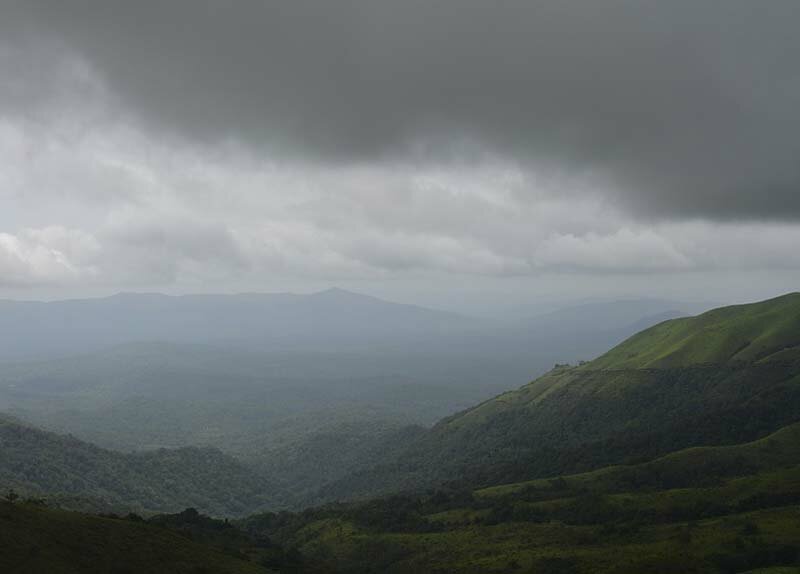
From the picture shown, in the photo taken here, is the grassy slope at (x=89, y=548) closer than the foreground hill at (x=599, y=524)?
Yes

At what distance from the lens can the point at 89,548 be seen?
194ft

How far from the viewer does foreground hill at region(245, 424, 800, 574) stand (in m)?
77.5

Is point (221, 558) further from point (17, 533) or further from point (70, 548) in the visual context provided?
point (17, 533)

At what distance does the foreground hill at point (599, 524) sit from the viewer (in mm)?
77500

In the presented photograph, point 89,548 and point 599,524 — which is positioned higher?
point 89,548

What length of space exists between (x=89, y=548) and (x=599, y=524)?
259 ft

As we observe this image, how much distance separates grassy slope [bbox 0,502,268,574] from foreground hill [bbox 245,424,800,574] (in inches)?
1433

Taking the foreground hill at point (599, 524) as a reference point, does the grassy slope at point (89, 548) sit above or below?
above

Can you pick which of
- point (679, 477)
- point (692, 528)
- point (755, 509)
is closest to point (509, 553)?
point (692, 528)

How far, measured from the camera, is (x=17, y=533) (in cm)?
5341

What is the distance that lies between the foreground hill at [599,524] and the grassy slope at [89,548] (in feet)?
119

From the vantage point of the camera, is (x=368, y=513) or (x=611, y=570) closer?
(x=611, y=570)

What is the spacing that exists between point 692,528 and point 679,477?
3466cm

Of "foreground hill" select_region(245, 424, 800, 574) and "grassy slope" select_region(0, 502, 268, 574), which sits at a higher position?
"grassy slope" select_region(0, 502, 268, 574)
